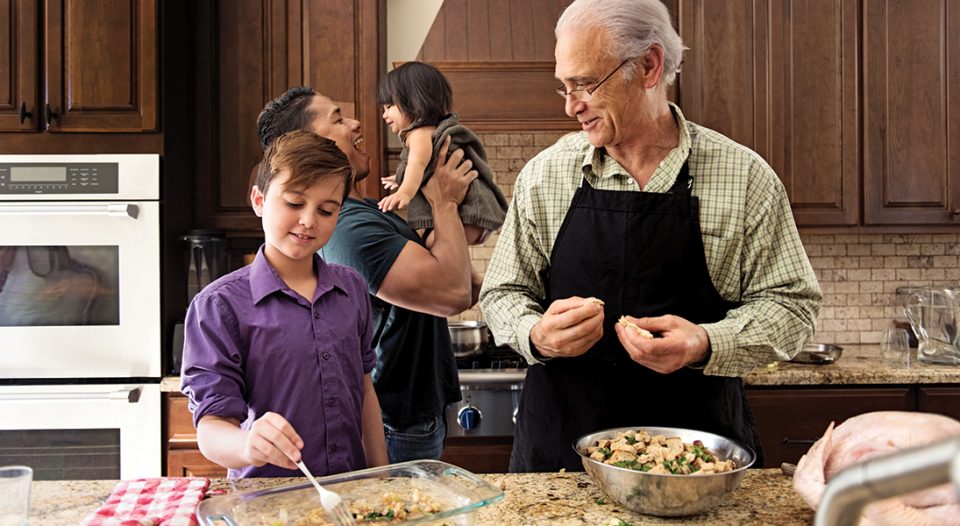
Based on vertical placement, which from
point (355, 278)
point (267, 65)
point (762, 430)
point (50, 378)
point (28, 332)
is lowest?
point (762, 430)

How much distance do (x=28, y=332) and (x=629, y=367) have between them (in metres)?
2.33

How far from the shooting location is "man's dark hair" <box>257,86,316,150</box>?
186cm

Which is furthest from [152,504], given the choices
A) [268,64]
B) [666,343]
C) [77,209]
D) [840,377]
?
[840,377]

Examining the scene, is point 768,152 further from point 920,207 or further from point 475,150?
point 475,150

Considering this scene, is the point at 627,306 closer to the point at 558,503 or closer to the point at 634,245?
the point at 634,245

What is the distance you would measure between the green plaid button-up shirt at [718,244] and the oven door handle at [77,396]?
67.7 inches

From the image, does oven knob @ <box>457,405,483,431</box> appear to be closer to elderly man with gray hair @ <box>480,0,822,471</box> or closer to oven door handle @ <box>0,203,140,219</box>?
elderly man with gray hair @ <box>480,0,822,471</box>

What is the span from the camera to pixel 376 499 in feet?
3.94

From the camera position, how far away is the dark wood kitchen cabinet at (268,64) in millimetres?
3168

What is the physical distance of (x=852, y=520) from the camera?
0.49 meters

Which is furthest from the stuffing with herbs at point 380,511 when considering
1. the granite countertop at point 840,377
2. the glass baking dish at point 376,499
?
the granite countertop at point 840,377

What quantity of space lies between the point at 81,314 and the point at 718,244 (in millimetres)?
2383

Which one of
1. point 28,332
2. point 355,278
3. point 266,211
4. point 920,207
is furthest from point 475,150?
point 920,207

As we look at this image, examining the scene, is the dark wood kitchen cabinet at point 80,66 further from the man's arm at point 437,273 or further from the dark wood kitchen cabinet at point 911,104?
the dark wood kitchen cabinet at point 911,104
